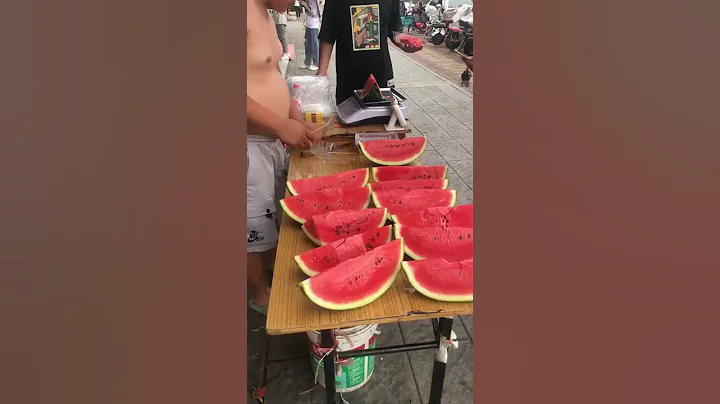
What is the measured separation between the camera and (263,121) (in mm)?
1923

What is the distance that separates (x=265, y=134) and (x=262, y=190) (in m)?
0.28

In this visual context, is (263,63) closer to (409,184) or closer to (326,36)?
(409,184)

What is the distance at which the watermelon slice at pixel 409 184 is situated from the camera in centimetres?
212

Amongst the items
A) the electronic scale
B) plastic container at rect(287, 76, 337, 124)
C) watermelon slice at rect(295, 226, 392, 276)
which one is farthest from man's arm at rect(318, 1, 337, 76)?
watermelon slice at rect(295, 226, 392, 276)

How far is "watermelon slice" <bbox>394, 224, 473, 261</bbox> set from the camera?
1.61 metres

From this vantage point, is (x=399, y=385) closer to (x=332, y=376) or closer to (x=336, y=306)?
(x=332, y=376)

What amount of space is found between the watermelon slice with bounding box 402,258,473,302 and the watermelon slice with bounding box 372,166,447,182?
0.88 meters

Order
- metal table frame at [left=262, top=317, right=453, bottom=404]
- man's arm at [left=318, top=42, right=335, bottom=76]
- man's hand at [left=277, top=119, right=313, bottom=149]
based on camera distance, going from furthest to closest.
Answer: man's arm at [left=318, top=42, right=335, bottom=76] < man's hand at [left=277, top=119, right=313, bottom=149] < metal table frame at [left=262, top=317, right=453, bottom=404]


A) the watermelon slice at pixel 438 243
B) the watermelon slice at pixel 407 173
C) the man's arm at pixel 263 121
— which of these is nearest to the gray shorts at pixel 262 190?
the man's arm at pixel 263 121

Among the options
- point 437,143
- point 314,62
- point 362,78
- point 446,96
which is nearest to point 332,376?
point 362,78

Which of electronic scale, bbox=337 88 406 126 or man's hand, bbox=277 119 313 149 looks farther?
electronic scale, bbox=337 88 406 126

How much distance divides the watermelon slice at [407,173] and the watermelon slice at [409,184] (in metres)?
0.11

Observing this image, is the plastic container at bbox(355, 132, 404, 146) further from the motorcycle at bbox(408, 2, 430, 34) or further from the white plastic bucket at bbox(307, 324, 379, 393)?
the motorcycle at bbox(408, 2, 430, 34)

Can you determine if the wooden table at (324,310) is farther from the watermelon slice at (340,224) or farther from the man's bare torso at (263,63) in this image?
the man's bare torso at (263,63)
